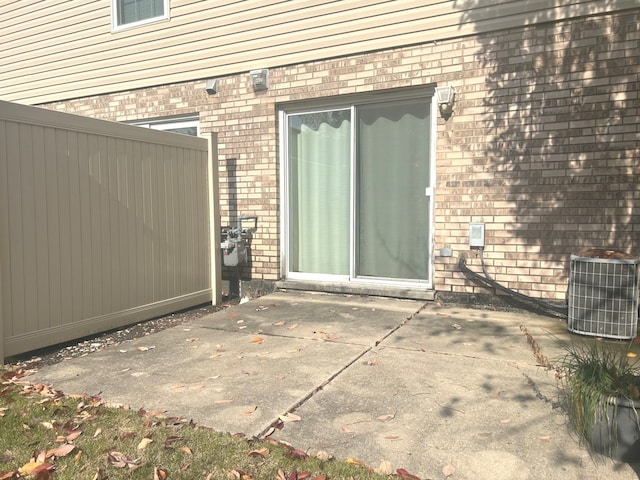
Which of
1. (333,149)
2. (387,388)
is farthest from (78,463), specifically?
(333,149)

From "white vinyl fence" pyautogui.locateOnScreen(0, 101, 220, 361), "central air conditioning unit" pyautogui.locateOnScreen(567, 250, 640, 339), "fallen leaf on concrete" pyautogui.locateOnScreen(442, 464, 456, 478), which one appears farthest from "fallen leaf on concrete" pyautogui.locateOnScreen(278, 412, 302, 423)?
"central air conditioning unit" pyautogui.locateOnScreen(567, 250, 640, 339)

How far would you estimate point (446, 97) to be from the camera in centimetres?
591

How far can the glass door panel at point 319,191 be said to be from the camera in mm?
7039

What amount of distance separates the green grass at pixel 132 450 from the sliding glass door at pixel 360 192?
4122 millimetres

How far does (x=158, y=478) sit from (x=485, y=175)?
4756 mm

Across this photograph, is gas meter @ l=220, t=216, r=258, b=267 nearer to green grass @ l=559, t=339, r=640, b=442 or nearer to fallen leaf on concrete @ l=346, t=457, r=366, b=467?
fallen leaf on concrete @ l=346, t=457, r=366, b=467

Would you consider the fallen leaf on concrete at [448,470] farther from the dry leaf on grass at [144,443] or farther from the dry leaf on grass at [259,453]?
the dry leaf on grass at [144,443]

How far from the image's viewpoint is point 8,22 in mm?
9945

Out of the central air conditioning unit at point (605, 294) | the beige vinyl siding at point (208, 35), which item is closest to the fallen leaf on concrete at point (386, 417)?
the central air conditioning unit at point (605, 294)

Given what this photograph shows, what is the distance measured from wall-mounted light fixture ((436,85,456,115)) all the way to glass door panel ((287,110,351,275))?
136cm

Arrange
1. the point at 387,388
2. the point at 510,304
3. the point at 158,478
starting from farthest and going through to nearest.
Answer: the point at 510,304, the point at 387,388, the point at 158,478

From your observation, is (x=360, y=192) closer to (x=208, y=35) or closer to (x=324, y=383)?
(x=208, y=35)

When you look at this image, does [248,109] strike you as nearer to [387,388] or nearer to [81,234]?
[81,234]

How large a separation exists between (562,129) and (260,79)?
3.90 m
